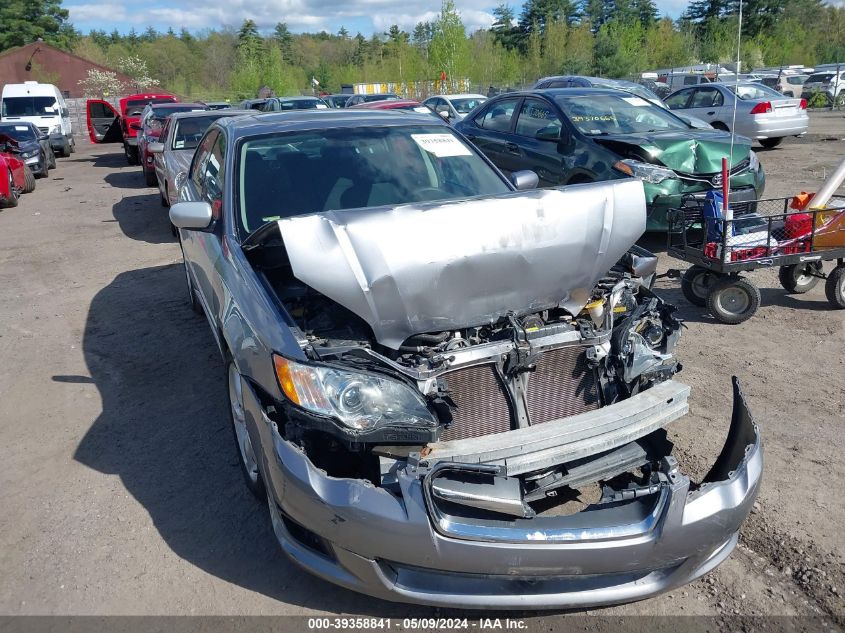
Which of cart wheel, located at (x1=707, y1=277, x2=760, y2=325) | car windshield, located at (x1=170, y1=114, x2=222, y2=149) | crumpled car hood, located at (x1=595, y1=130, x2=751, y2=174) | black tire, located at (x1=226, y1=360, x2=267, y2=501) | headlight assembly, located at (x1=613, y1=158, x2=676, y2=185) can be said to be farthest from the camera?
car windshield, located at (x1=170, y1=114, x2=222, y2=149)

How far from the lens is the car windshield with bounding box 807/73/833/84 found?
103 ft

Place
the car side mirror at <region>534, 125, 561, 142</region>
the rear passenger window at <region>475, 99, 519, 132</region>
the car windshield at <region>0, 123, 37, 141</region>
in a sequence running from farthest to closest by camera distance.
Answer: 1. the car windshield at <region>0, 123, 37, 141</region>
2. the rear passenger window at <region>475, 99, 519, 132</region>
3. the car side mirror at <region>534, 125, 561, 142</region>

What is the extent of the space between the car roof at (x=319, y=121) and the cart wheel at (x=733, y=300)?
2.67 meters

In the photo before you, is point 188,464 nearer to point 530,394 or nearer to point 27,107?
point 530,394

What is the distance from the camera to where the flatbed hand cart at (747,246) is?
218 inches

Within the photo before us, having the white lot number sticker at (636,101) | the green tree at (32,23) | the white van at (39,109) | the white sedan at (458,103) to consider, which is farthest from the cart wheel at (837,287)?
the green tree at (32,23)

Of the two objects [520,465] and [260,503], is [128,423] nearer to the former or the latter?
[260,503]

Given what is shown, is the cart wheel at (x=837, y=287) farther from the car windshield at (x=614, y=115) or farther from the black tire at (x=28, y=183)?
the black tire at (x=28, y=183)

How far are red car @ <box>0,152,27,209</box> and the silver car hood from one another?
13.0 m

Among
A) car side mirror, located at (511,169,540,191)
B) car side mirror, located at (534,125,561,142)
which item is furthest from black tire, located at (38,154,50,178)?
car side mirror, located at (511,169,540,191)

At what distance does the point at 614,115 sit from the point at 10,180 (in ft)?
37.3

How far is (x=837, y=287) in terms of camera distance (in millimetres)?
5977

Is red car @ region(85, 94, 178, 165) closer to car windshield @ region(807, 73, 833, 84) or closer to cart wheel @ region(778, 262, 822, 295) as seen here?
cart wheel @ region(778, 262, 822, 295)

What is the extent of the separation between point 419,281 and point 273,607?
1484mm
